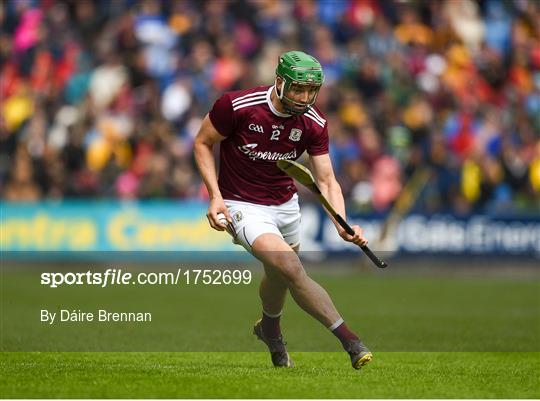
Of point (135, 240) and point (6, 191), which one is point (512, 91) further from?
point (6, 191)

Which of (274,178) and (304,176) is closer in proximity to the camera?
(304,176)

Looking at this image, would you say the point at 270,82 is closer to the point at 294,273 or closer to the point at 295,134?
the point at 295,134

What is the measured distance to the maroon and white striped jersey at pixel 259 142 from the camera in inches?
376

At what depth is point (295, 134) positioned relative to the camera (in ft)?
31.8

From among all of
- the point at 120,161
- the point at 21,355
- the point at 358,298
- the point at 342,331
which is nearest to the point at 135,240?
the point at 120,161

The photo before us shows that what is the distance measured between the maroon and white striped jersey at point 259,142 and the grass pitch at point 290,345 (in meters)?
1.40

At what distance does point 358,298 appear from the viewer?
57.3 feet

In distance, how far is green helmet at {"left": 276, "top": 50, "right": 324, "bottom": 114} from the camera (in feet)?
30.2

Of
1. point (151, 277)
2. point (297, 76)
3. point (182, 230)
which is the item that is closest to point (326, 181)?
point (297, 76)

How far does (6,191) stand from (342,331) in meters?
14.2

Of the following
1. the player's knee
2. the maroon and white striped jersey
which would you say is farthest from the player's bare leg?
the maroon and white striped jersey

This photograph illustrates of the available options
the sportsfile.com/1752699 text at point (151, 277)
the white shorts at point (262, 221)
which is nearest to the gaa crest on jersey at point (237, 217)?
the white shorts at point (262, 221)

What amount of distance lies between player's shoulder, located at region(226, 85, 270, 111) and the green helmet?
0.22 meters

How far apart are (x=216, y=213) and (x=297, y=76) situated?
3.82 ft
